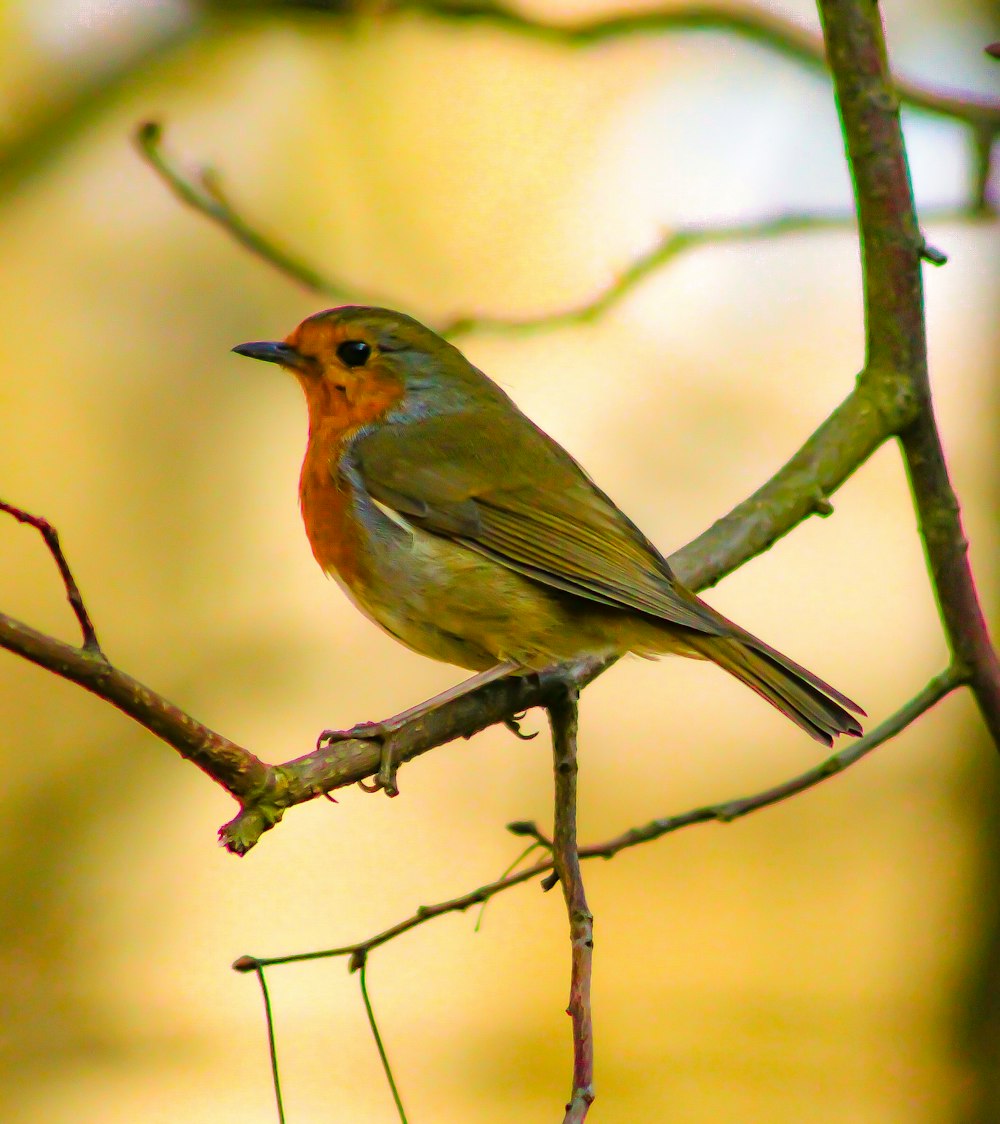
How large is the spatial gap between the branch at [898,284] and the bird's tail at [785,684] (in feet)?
0.97

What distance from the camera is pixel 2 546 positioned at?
6016 mm

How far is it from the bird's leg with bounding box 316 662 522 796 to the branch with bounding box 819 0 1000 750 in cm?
103

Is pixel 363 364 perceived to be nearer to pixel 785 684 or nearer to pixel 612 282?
pixel 612 282

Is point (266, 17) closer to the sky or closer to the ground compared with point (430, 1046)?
closer to the sky

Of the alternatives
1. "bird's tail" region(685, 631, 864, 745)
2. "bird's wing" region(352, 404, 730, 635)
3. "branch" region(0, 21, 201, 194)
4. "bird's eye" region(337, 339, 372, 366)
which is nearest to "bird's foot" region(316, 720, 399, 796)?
"bird's wing" region(352, 404, 730, 635)

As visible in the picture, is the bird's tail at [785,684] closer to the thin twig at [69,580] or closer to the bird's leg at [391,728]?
the bird's leg at [391,728]

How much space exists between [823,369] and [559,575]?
355 cm

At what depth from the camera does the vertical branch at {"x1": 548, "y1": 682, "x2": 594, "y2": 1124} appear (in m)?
1.82

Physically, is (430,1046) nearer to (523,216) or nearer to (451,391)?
(451,391)

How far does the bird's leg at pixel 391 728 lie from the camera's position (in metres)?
2.26

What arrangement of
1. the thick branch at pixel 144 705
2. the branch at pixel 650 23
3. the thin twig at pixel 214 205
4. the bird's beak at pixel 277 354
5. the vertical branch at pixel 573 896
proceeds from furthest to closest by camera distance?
1. the branch at pixel 650 23
2. the bird's beak at pixel 277 354
3. the thin twig at pixel 214 205
4. the vertical branch at pixel 573 896
5. the thick branch at pixel 144 705

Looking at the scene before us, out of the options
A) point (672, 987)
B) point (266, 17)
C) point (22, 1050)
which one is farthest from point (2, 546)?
point (672, 987)

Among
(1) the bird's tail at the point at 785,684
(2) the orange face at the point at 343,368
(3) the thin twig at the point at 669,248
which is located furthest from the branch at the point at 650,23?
(1) the bird's tail at the point at 785,684

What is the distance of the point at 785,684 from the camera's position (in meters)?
2.93
